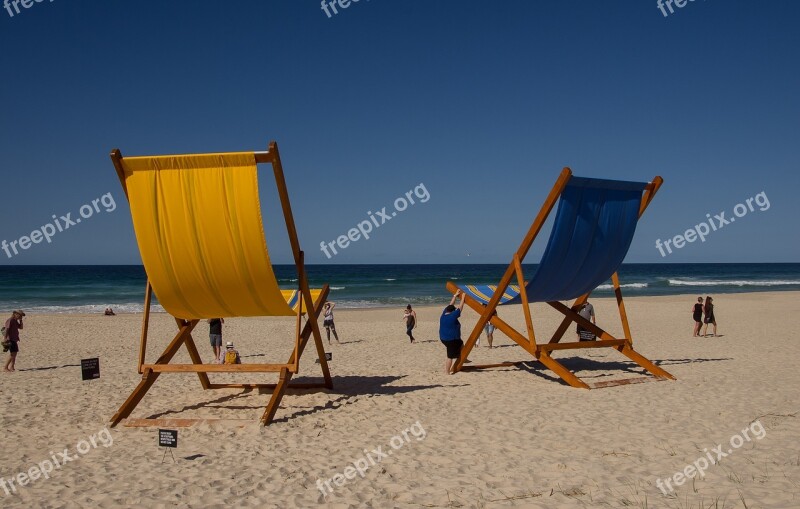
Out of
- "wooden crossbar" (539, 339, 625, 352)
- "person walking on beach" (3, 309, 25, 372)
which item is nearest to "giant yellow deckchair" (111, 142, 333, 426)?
"wooden crossbar" (539, 339, 625, 352)

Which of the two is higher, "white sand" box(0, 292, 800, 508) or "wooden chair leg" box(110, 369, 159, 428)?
"wooden chair leg" box(110, 369, 159, 428)

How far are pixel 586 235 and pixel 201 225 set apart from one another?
4.92 metres

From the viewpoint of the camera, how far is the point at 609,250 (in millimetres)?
8273

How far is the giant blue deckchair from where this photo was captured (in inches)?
300

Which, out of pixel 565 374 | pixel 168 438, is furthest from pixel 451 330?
pixel 168 438

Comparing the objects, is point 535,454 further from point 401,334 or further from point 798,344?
point 401,334

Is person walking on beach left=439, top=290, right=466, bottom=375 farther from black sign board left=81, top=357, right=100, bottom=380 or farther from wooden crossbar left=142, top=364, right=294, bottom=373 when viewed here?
black sign board left=81, top=357, right=100, bottom=380

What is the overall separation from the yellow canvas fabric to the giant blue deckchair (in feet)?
11.7

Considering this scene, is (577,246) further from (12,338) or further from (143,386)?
(12,338)

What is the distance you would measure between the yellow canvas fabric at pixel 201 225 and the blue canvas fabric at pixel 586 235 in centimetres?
374

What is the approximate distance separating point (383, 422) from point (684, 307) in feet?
78.9

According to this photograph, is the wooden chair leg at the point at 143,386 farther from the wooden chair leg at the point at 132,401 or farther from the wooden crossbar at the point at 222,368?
the wooden crossbar at the point at 222,368

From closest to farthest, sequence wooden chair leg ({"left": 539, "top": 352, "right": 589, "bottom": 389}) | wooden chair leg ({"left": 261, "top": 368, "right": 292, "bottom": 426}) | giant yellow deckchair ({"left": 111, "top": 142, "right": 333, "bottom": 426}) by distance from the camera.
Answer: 1. giant yellow deckchair ({"left": 111, "top": 142, "right": 333, "bottom": 426})
2. wooden chair leg ({"left": 261, "top": 368, "right": 292, "bottom": 426})
3. wooden chair leg ({"left": 539, "top": 352, "right": 589, "bottom": 389})

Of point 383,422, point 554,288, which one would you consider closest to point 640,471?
point 383,422
